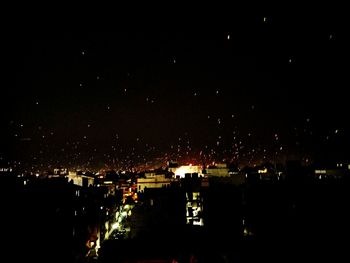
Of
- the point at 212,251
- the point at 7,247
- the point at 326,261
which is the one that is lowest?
the point at 326,261

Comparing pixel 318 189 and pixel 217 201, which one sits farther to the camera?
pixel 318 189

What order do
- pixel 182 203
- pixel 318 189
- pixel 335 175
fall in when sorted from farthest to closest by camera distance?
pixel 335 175 < pixel 318 189 < pixel 182 203

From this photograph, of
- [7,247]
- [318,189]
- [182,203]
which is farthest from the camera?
[318,189]

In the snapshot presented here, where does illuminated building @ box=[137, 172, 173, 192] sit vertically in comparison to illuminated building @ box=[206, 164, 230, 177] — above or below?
below

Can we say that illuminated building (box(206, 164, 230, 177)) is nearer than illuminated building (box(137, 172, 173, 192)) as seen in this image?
No

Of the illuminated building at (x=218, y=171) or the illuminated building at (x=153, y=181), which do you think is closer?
the illuminated building at (x=153, y=181)

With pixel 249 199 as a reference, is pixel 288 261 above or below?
below

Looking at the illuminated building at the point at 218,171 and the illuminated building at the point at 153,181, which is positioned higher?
the illuminated building at the point at 218,171

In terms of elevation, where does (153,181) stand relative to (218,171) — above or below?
below

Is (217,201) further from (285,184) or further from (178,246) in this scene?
(285,184)

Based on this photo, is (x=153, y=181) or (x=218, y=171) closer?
(x=153, y=181)

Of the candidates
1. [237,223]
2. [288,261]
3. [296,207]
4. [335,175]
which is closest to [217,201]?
[237,223]
